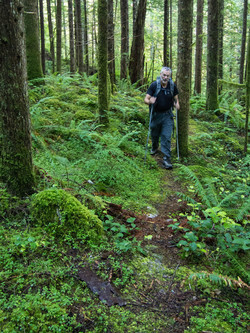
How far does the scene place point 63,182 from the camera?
13.8 ft

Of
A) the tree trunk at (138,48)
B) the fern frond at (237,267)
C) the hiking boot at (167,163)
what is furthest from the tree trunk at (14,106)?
the tree trunk at (138,48)

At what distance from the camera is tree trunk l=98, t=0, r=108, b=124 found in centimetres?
663

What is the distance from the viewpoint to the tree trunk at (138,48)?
13.1m

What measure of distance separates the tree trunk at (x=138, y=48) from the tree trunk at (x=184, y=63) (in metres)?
6.52

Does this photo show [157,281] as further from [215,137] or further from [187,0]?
[215,137]

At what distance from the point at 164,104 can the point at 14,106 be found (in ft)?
15.8

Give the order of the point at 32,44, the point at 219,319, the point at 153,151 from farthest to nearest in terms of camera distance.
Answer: the point at 32,44, the point at 153,151, the point at 219,319

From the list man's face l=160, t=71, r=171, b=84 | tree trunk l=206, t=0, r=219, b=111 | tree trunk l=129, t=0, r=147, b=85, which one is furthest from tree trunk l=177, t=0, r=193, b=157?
tree trunk l=129, t=0, r=147, b=85

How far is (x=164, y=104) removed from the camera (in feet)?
23.7

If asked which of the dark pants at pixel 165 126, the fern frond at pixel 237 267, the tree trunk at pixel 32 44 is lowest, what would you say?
the fern frond at pixel 237 267

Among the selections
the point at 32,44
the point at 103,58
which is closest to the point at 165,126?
the point at 103,58

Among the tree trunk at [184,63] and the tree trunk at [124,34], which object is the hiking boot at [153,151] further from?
the tree trunk at [124,34]

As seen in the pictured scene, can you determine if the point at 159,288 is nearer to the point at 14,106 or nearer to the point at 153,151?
the point at 14,106

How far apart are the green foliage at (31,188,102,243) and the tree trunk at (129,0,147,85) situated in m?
11.4
